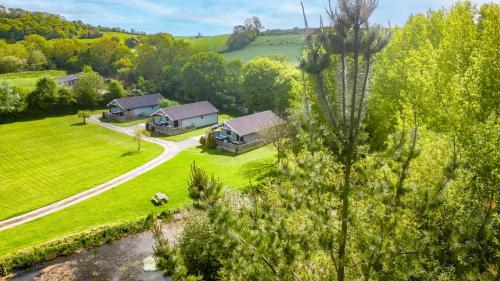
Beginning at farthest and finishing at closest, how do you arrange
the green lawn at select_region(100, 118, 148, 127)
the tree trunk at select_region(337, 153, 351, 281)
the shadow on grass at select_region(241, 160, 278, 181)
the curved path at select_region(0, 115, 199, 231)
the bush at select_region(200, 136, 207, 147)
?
1. the green lawn at select_region(100, 118, 148, 127)
2. the bush at select_region(200, 136, 207, 147)
3. the shadow on grass at select_region(241, 160, 278, 181)
4. the curved path at select_region(0, 115, 199, 231)
5. the tree trunk at select_region(337, 153, 351, 281)

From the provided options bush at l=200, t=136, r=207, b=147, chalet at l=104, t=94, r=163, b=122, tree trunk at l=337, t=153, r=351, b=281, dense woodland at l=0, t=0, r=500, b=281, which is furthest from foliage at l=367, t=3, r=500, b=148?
chalet at l=104, t=94, r=163, b=122

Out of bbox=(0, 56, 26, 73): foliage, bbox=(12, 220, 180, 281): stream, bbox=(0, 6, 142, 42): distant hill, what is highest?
bbox=(0, 6, 142, 42): distant hill

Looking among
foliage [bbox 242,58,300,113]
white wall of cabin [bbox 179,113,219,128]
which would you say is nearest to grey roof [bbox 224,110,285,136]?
foliage [bbox 242,58,300,113]

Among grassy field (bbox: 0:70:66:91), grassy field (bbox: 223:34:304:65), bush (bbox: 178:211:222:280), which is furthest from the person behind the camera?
grassy field (bbox: 223:34:304:65)

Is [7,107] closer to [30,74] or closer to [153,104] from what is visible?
[153,104]

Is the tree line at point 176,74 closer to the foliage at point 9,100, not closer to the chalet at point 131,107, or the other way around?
the foliage at point 9,100

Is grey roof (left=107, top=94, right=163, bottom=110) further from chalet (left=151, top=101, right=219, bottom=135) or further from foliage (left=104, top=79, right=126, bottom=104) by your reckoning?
chalet (left=151, top=101, right=219, bottom=135)

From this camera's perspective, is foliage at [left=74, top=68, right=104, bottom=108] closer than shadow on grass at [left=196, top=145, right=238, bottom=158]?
No

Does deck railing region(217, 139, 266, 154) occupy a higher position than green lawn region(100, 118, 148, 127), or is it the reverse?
green lawn region(100, 118, 148, 127)
